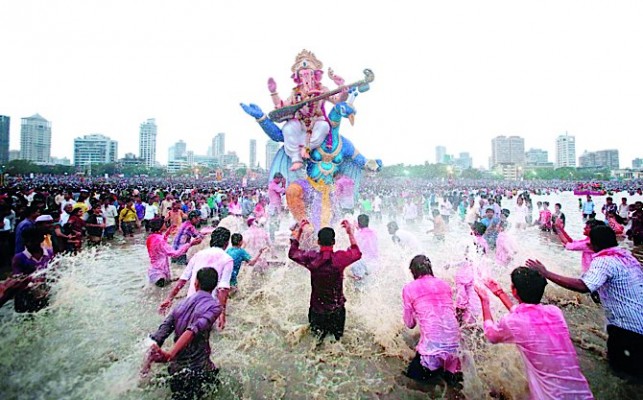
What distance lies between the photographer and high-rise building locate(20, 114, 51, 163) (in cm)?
14038

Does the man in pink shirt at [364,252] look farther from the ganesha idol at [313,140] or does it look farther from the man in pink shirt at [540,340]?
the man in pink shirt at [540,340]

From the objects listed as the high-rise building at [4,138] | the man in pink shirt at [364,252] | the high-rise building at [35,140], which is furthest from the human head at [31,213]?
the high-rise building at [35,140]

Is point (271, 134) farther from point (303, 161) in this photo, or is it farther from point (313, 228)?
point (313, 228)

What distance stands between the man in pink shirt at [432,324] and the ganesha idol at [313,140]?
14.9 feet

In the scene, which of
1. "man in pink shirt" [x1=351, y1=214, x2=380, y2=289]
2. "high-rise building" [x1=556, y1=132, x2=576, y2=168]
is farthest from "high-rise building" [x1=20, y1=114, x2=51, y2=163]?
"high-rise building" [x1=556, y1=132, x2=576, y2=168]

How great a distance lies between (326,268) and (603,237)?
2968mm

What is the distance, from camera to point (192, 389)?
3291 mm

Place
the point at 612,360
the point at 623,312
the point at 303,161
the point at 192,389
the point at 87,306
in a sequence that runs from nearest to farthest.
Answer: the point at 192,389 → the point at 623,312 → the point at 612,360 → the point at 87,306 → the point at 303,161

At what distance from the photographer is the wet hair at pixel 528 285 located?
2721 mm

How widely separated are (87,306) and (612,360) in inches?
291

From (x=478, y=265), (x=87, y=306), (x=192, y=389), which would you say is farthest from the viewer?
(x=87, y=306)

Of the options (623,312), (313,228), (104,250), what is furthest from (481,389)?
(104,250)

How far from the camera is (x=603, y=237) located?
3.71m

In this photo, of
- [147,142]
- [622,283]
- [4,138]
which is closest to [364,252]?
[622,283]
